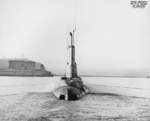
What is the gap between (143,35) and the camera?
552 inches

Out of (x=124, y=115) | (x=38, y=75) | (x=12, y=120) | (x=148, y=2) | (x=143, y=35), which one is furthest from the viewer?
(x=38, y=75)

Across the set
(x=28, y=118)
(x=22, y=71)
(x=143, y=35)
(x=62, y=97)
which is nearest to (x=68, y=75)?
(x=62, y=97)

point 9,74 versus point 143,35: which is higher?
point 143,35

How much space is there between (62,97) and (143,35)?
25.2ft

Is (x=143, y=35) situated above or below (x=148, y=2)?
below

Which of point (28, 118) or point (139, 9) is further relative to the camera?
point (139, 9)

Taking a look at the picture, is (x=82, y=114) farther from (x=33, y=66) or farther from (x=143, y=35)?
(x=33, y=66)

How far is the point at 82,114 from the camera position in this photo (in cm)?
1165

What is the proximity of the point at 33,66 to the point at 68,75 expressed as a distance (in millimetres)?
21322

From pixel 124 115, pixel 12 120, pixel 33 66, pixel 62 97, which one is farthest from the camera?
pixel 33 66

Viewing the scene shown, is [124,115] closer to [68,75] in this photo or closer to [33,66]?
[68,75]

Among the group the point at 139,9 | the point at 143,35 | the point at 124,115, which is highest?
the point at 139,9

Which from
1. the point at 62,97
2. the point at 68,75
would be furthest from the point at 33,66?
the point at 62,97

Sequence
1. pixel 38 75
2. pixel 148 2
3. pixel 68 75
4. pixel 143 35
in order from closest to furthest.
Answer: pixel 148 2 < pixel 143 35 < pixel 68 75 < pixel 38 75
